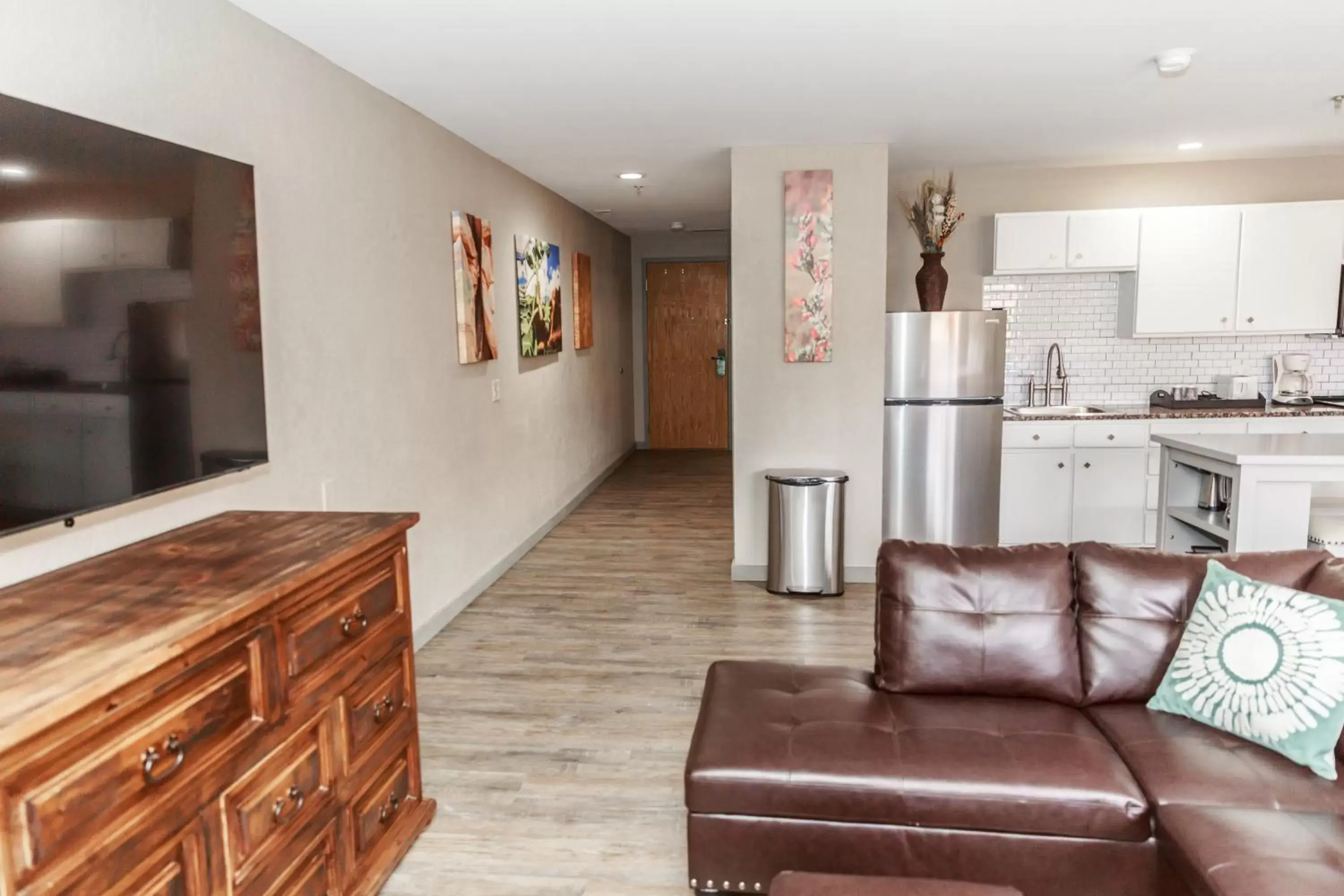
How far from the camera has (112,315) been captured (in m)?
2.01

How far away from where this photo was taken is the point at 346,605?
7.07 feet

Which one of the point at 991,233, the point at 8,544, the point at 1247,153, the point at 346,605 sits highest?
the point at 1247,153

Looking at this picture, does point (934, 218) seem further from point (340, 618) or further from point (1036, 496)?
point (340, 618)

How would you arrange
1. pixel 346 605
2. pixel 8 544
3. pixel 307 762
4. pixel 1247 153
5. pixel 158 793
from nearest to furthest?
pixel 158 793 → pixel 8 544 → pixel 307 762 → pixel 346 605 → pixel 1247 153

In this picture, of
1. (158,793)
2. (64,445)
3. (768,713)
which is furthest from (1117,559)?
(64,445)

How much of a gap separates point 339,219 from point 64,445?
1682mm

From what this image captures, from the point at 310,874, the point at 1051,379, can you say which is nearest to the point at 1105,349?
the point at 1051,379

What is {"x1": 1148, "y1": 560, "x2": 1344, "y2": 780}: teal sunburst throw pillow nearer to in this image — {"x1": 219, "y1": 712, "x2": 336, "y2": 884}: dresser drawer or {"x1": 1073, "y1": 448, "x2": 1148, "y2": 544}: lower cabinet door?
{"x1": 219, "y1": 712, "x2": 336, "y2": 884}: dresser drawer

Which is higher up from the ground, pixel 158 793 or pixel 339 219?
pixel 339 219

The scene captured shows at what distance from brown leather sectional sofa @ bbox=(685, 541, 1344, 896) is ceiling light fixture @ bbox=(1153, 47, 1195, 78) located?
6.21ft

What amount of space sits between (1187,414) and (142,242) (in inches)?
213

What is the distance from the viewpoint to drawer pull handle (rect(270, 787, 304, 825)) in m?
1.89

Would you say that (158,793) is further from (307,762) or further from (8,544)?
(8,544)

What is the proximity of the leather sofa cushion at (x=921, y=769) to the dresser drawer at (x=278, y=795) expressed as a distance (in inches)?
33.6
